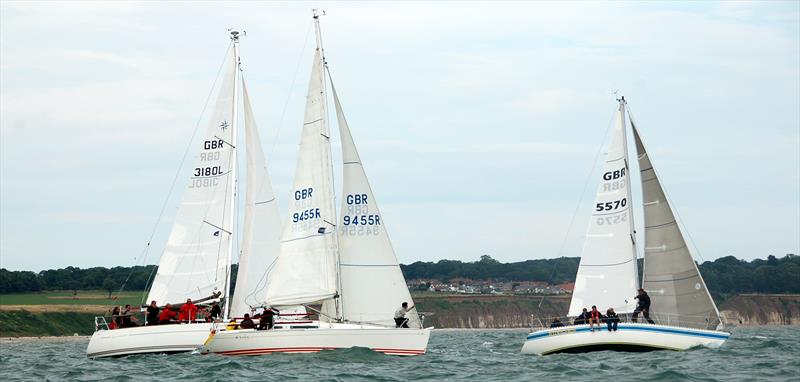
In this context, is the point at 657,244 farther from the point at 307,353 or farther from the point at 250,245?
the point at 250,245

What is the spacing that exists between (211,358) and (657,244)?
15.6 metres

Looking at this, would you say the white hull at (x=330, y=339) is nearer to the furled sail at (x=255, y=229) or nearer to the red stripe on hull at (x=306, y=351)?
the red stripe on hull at (x=306, y=351)

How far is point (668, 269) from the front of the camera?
4166 cm

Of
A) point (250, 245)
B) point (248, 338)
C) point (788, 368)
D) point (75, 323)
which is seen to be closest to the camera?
point (788, 368)

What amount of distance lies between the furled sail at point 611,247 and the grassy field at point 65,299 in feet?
246

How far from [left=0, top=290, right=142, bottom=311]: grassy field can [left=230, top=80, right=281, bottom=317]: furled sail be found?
63553mm

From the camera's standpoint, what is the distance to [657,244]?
42.0 m

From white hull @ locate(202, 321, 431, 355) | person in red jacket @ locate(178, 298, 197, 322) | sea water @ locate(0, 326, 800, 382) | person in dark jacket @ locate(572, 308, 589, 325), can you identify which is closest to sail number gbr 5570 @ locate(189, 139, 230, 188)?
person in red jacket @ locate(178, 298, 197, 322)

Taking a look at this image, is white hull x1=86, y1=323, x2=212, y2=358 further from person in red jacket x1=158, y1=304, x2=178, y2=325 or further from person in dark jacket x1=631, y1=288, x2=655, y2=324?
person in dark jacket x1=631, y1=288, x2=655, y2=324

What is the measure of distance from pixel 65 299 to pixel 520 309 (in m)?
53.0

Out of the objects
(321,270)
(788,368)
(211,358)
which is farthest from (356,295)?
(788,368)

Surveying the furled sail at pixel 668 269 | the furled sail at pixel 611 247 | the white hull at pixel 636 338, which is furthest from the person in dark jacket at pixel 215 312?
the furled sail at pixel 668 269

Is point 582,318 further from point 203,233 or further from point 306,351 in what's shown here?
point 203,233

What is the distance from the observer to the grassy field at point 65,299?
116562 millimetres
